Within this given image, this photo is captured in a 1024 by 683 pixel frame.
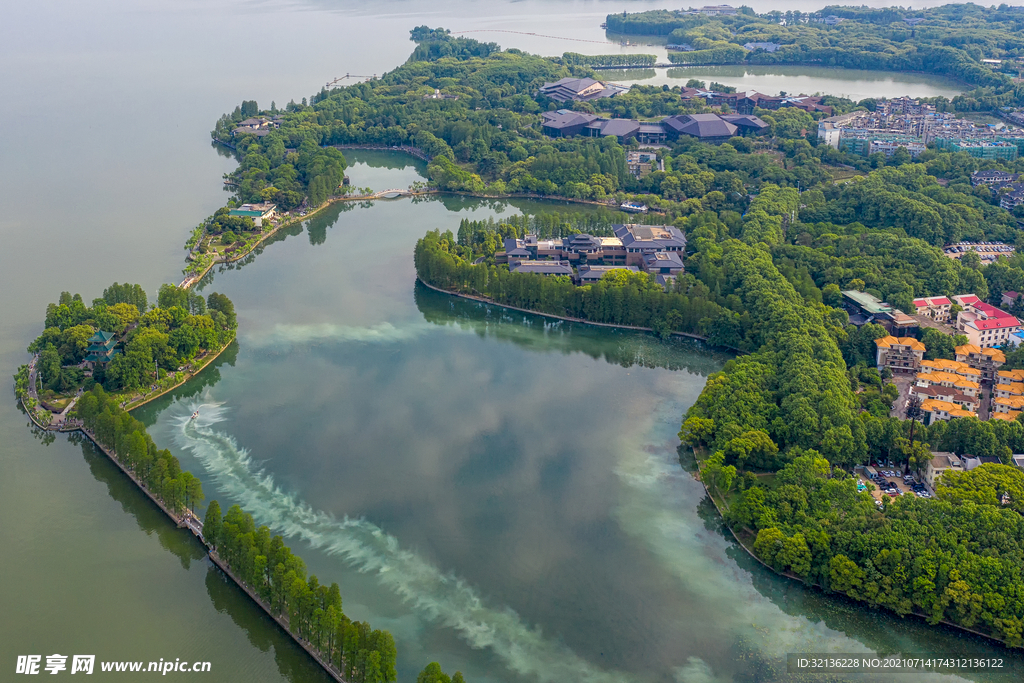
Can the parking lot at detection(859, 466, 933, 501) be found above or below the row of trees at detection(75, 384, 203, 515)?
below

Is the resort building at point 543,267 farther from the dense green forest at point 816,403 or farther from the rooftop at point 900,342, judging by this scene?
the rooftop at point 900,342

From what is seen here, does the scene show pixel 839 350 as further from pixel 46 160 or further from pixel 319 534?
pixel 46 160

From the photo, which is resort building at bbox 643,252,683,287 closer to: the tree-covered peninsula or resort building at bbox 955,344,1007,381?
the tree-covered peninsula

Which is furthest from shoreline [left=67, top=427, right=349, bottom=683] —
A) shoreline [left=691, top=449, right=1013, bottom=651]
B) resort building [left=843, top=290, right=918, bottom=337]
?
resort building [left=843, top=290, right=918, bottom=337]

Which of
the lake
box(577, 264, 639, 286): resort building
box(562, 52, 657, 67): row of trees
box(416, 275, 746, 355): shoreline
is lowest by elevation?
box(416, 275, 746, 355): shoreline

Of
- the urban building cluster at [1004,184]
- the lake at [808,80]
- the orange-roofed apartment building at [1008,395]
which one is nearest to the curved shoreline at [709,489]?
the orange-roofed apartment building at [1008,395]

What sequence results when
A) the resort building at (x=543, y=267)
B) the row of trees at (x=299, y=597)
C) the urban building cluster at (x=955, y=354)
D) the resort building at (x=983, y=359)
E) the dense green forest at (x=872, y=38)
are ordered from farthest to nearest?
1. the dense green forest at (x=872, y=38)
2. the resort building at (x=543, y=267)
3. the resort building at (x=983, y=359)
4. the urban building cluster at (x=955, y=354)
5. the row of trees at (x=299, y=597)

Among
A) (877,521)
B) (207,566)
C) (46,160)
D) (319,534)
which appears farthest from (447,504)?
(46,160)
